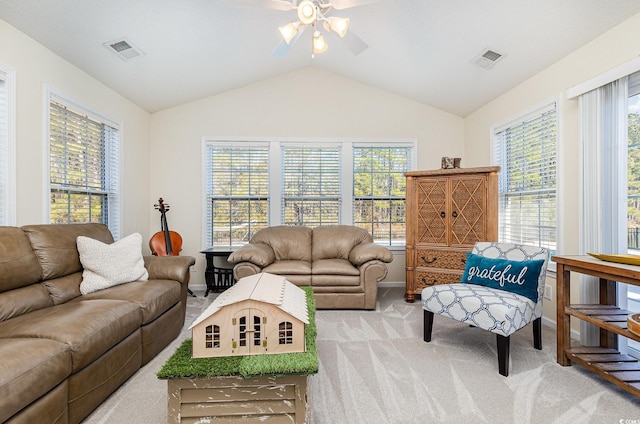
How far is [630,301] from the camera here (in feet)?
7.68

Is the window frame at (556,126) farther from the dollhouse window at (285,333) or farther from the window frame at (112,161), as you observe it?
the window frame at (112,161)

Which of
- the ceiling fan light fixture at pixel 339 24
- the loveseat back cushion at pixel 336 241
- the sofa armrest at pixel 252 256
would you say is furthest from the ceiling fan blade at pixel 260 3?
the loveseat back cushion at pixel 336 241

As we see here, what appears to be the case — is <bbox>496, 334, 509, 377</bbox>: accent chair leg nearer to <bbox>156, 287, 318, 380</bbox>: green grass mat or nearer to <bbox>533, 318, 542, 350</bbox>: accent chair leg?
<bbox>533, 318, 542, 350</bbox>: accent chair leg

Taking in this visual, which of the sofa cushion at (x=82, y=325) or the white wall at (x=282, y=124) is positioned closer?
the sofa cushion at (x=82, y=325)

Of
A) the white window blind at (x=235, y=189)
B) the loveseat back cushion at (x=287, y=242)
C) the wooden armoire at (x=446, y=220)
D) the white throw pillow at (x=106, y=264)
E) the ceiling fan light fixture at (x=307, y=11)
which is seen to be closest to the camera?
the ceiling fan light fixture at (x=307, y=11)

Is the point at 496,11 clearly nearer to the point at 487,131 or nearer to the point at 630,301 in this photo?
the point at 487,131

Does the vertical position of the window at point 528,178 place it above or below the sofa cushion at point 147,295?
above

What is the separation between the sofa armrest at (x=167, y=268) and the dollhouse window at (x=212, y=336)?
4.76 feet

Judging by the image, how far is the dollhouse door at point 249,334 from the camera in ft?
4.83

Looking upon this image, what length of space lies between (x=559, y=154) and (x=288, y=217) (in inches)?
126

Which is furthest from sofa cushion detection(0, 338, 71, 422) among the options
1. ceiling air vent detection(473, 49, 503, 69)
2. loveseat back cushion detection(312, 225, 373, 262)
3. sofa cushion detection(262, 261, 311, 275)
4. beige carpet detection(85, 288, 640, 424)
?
ceiling air vent detection(473, 49, 503, 69)

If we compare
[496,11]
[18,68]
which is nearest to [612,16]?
[496,11]

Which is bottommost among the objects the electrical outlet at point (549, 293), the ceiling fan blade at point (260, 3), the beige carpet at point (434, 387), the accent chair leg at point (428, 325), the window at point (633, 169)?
the beige carpet at point (434, 387)

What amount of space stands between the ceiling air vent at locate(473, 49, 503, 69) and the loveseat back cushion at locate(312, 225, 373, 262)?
2.31 meters
